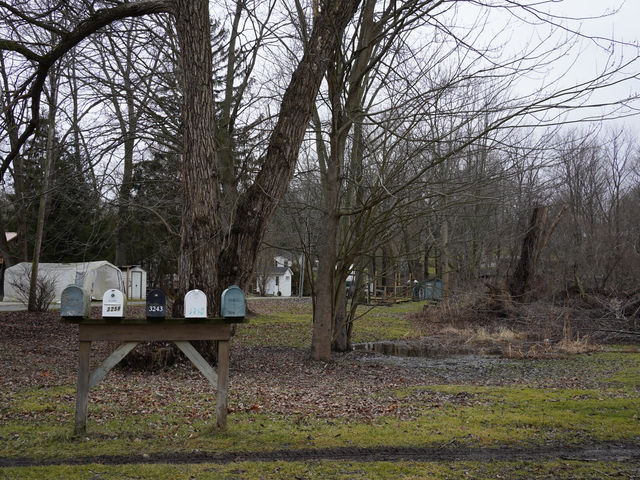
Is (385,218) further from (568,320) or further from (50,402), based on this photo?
(568,320)

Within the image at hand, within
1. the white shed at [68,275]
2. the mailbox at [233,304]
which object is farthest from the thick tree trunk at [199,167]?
the white shed at [68,275]

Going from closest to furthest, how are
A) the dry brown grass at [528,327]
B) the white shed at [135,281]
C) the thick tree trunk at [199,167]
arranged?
the thick tree trunk at [199,167], the dry brown grass at [528,327], the white shed at [135,281]

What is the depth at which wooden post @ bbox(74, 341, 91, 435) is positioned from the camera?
5781 mm

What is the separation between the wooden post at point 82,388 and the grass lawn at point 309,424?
0.39ft

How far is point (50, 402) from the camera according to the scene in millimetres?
7395

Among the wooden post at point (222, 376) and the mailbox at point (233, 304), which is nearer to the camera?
the mailbox at point (233, 304)

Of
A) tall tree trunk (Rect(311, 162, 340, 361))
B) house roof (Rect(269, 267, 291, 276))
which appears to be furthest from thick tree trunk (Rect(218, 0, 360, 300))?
house roof (Rect(269, 267, 291, 276))

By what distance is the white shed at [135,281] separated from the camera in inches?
1439

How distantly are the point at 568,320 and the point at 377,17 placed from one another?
11.1 m

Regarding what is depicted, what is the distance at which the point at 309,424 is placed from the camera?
652cm

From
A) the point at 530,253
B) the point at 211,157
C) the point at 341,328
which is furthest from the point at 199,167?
the point at 530,253

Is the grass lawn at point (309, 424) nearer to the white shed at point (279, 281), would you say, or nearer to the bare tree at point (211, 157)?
the bare tree at point (211, 157)

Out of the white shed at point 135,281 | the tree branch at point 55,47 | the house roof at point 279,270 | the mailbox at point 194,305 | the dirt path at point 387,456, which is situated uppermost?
the tree branch at point 55,47

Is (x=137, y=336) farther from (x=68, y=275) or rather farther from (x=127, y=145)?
(x=68, y=275)
